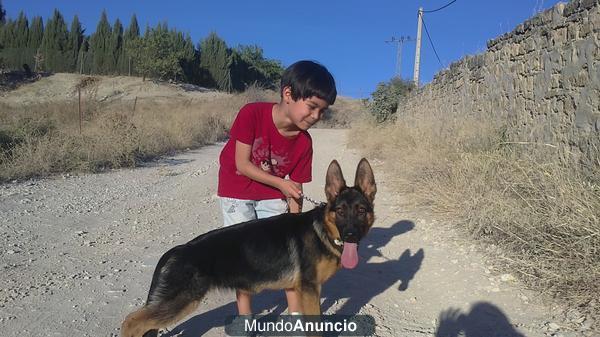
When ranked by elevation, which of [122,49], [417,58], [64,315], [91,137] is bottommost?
[64,315]

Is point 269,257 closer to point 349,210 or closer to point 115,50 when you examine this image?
point 349,210

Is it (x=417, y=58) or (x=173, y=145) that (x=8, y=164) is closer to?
(x=173, y=145)

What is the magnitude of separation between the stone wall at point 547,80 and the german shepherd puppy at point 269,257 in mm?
3690

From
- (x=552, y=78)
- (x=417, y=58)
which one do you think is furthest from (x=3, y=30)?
(x=552, y=78)

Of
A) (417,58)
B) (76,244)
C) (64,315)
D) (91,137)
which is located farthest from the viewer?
(417,58)

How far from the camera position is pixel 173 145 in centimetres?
1684

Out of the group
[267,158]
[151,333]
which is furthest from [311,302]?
[267,158]

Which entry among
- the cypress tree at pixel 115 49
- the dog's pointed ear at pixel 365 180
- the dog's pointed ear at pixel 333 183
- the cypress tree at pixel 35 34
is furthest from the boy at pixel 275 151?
the cypress tree at pixel 35 34

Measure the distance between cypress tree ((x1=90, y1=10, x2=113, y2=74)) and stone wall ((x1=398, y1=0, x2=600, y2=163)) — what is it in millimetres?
55022

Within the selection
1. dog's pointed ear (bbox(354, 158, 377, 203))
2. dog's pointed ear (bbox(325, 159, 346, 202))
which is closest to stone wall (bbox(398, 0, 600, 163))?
dog's pointed ear (bbox(354, 158, 377, 203))

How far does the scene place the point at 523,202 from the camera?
530 centimetres

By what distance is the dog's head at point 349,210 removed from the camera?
10.4 feet

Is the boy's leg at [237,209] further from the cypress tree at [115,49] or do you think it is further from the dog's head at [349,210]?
the cypress tree at [115,49]

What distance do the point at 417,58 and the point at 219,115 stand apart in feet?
43.8
